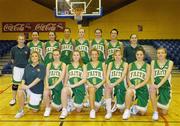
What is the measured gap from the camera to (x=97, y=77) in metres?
6.10

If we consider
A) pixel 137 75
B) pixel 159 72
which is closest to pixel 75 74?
pixel 137 75

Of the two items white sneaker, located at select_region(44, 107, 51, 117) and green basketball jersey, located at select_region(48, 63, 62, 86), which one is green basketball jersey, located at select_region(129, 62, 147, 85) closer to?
green basketball jersey, located at select_region(48, 63, 62, 86)

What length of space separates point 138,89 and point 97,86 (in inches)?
28.1

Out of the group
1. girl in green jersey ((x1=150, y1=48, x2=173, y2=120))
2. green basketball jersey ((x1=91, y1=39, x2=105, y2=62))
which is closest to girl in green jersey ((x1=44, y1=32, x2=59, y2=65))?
green basketball jersey ((x1=91, y1=39, x2=105, y2=62))

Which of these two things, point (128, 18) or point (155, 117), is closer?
point (155, 117)

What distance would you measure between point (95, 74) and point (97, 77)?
64 millimetres

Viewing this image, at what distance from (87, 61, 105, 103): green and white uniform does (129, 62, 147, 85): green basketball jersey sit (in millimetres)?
512

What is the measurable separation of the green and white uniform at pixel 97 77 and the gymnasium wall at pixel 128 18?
10.8m

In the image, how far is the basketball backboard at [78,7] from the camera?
11.8 metres

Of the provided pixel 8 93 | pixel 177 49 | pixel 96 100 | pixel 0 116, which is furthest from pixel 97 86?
pixel 177 49

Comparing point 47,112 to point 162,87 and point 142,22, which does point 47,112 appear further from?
point 142,22

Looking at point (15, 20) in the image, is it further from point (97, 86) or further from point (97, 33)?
point (97, 86)

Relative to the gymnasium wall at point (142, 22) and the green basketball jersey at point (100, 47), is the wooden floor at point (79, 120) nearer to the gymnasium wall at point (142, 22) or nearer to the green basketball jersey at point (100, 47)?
the green basketball jersey at point (100, 47)

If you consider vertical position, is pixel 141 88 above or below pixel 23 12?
below
